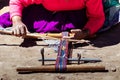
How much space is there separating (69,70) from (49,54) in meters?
0.35

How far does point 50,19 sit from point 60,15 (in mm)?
90

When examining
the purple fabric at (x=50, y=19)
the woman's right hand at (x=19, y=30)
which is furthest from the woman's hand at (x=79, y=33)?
the woman's right hand at (x=19, y=30)

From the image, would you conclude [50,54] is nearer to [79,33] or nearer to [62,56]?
[62,56]

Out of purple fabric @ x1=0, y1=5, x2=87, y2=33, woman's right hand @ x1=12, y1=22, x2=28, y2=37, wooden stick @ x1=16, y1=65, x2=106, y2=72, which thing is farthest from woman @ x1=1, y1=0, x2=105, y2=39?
wooden stick @ x1=16, y1=65, x2=106, y2=72

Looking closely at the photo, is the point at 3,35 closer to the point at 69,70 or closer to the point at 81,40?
the point at 81,40

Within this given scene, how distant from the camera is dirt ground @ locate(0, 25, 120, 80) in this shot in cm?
255

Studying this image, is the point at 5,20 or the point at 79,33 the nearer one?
the point at 79,33

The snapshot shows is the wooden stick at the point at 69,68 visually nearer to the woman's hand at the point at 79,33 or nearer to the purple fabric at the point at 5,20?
the woman's hand at the point at 79,33

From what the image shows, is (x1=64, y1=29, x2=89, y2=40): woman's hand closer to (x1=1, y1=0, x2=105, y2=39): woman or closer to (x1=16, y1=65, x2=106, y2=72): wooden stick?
(x1=1, y1=0, x2=105, y2=39): woman

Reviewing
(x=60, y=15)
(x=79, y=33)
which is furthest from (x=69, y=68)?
(x=60, y=15)

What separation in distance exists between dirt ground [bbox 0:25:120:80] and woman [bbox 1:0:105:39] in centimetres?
12

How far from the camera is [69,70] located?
2576 millimetres

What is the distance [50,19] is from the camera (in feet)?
10.6

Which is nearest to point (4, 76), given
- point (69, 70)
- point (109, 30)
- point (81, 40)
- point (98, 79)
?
point (69, 70)
